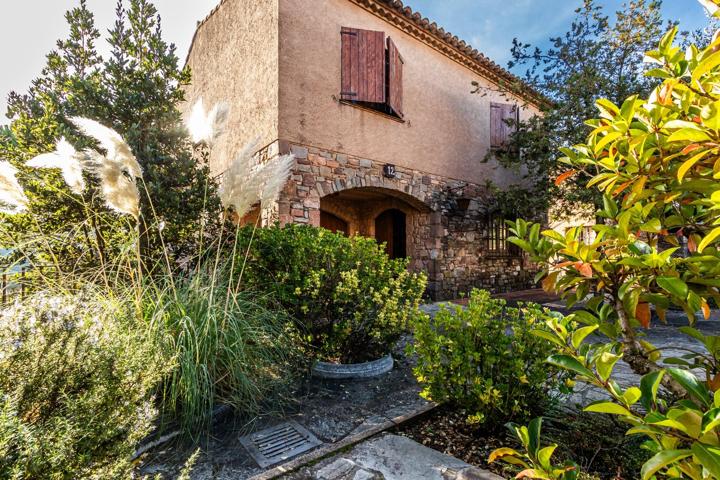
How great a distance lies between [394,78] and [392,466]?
5.85 m

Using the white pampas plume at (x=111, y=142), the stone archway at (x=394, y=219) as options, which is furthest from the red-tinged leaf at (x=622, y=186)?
the stone archway at (x=394, y=219)

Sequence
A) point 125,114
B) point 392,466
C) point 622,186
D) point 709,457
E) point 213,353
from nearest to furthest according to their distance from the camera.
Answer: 1. point 709,457
2. point 622,186
3. point 392,466
4. point 213,353
5. point 125,114

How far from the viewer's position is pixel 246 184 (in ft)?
8.38

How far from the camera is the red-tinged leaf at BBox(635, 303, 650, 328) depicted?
103 centimetres

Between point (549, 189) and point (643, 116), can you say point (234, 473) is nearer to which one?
point (643, 116)

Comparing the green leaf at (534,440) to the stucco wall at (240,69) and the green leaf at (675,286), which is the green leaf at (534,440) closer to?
the green leaf at (675,286)

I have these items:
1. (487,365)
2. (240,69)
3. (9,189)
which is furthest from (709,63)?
(240,69)

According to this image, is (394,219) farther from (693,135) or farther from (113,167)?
(693,135)

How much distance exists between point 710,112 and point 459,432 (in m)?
1.77

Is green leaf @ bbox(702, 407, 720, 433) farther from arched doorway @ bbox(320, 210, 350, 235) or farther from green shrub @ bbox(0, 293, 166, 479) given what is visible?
arched doorway @ bbox(320, 210, 350, 235)

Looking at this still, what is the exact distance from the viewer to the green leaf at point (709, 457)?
559mm

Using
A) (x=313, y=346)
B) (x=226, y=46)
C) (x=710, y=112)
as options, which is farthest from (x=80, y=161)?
(x=226, y=46)

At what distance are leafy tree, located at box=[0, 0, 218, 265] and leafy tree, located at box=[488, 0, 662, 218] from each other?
5828mm

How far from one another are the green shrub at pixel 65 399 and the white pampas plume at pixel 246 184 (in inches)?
50.4
